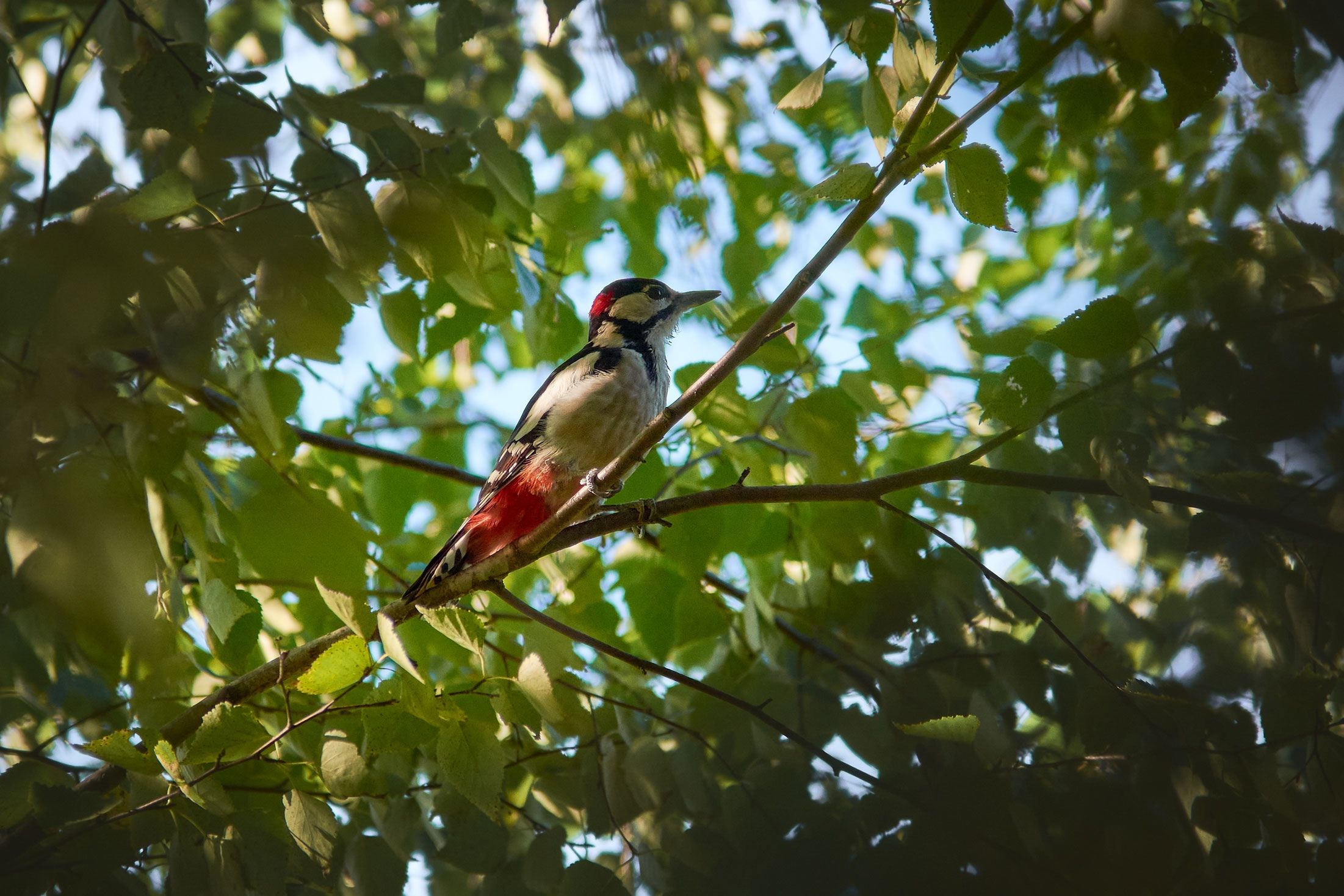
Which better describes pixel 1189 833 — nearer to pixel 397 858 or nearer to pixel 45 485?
pixel 397 858

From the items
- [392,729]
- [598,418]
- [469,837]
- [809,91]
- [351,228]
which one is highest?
[809,91]

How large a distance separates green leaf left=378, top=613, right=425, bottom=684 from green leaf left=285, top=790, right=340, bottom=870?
48 cm

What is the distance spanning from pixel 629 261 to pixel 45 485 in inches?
93.9

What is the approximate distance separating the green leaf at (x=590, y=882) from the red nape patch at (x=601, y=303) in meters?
2.79

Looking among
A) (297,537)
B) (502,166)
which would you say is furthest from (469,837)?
(502,166)

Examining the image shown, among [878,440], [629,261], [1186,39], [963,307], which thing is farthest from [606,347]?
[1186,39]

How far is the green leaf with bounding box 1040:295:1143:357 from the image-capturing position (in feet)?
6.13

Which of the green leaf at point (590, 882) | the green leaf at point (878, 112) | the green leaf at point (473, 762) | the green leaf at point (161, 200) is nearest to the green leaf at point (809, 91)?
the green leaf at point (878, 112)

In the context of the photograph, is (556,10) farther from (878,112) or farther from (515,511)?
(515,511)

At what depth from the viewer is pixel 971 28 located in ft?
5.53

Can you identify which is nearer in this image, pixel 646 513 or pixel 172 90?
pixel 172 90

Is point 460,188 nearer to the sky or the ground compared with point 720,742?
nearer to the sky

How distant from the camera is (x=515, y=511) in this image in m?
3.22

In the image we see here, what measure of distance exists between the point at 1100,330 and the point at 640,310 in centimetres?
268
